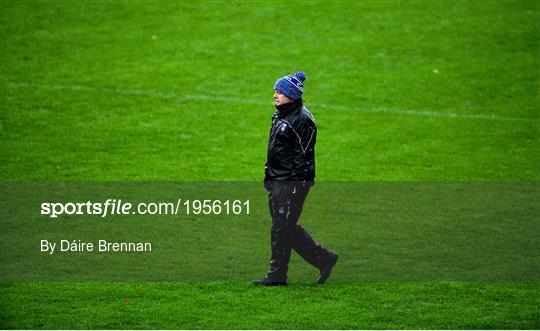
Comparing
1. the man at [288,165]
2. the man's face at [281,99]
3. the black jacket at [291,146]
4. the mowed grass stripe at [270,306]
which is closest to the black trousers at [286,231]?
the man at [288,165]

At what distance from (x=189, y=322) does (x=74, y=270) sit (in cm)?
282

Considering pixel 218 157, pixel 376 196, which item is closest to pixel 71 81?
pixel 218 157

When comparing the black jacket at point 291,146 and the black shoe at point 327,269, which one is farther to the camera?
the black shoe at point 327,269

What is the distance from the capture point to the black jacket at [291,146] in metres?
10.7

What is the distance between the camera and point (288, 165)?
10.7 meters

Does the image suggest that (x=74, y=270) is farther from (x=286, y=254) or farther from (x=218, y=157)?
(x=218, y=157)

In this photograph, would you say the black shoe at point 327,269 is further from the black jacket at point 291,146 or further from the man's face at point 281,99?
the man's face at point 281,99

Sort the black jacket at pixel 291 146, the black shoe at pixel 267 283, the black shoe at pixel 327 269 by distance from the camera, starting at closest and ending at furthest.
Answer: the black jacket at pixel 291 146, the black shoe at pixel 267 283, the black shoe at pixel 327 269

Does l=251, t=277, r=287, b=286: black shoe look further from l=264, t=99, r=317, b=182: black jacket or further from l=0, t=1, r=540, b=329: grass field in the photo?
l=264, t=99, r=317, b=182: black jacket

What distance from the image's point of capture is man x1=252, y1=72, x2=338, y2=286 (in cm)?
1070

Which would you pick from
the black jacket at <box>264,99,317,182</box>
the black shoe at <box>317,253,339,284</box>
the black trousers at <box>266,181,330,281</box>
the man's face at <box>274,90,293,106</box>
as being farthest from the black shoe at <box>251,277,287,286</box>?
the man's face at <box>274,90,293,106</box>

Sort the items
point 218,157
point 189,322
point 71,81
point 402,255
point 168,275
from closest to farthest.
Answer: point 189,322, point 168,275, point 402,255, point 218,157, point 71,81

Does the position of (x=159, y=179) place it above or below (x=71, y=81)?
below

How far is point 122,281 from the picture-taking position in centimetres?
1140
